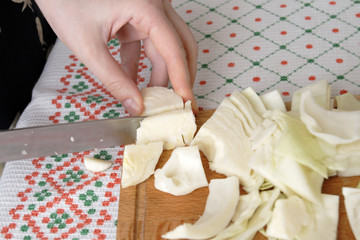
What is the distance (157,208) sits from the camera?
49.1 inches

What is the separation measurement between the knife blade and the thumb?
0.06m

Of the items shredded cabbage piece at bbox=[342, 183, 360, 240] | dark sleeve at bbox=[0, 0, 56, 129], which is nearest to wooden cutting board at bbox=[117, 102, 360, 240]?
shredded cabbage piece at bbox=[342, 183, 360, 240]

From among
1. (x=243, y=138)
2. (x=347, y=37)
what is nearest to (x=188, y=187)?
(x=243, y=138)

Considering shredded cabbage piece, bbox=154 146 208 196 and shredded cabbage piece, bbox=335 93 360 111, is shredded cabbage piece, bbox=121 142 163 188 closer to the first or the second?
shredded cabbage piece, bbox=154 146 208 196

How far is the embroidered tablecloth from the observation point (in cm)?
140

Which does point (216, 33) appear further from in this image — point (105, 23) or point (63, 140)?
point (63, 140)

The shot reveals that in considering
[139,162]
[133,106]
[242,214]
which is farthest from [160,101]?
[242,214]

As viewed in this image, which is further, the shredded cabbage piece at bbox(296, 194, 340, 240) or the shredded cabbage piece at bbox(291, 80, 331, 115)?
the shredded cabbage piece at bbox(291, 80, 331, 115)

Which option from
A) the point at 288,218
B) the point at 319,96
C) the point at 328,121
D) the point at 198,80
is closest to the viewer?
the point at 288,218

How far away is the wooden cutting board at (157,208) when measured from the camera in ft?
3.93

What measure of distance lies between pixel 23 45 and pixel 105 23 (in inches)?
24.9

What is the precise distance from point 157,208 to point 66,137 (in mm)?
369

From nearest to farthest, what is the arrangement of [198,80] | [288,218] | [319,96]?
[288,218] → [319,96] → [198,80]

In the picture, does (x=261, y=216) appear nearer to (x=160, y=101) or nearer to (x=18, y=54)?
(x=160, y=101)
